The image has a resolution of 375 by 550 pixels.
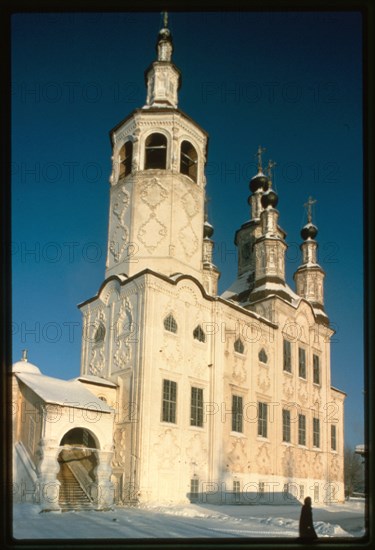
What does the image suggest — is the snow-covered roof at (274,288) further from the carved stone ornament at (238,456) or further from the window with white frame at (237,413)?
the carved stone ornament at (238,456)

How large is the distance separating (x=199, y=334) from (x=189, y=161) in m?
6.66

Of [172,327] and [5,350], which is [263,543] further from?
[172,327]

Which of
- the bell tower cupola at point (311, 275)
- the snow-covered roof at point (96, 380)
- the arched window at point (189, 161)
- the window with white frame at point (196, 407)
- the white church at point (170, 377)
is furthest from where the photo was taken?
the bell tower cupola at point (311, 275)

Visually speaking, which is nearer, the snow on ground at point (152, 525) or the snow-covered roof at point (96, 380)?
the snow on ground at point (152, 525)

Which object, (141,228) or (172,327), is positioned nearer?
(172,327)

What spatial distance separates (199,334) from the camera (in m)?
20.8

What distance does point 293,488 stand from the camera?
2394 cm

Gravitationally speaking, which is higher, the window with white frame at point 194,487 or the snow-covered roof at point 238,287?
the snow-covered roof at point 238,287

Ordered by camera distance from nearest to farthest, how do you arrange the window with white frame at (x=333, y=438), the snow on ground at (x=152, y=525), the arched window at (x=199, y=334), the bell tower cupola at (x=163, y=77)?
the snow on ground at (x=152, y=525) → the arched window at (x=199, y=334) → the bell tower cupola at (x=163, y=77) → the window with white frame at (x=333, y=438)

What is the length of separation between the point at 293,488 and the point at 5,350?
20.2 m

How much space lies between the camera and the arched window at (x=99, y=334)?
69.5 feet

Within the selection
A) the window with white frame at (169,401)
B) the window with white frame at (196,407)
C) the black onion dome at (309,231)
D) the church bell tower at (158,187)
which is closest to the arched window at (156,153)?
the church bell tower at (158,187)

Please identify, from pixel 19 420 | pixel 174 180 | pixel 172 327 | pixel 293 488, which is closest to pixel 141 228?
pixel 174 180

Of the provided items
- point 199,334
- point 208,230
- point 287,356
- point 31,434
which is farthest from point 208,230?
point 31,434
